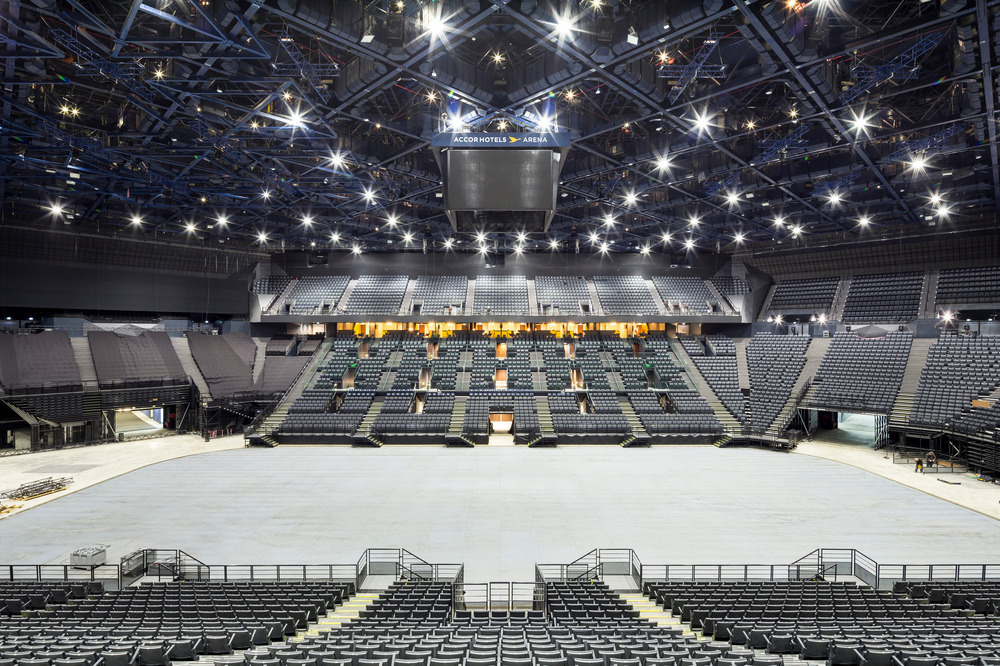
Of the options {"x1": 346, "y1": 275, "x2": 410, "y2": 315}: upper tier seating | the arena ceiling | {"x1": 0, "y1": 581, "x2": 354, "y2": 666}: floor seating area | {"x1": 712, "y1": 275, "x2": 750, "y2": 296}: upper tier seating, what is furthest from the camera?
{"x1": 712, "y1": 275, "x2": 750, "y2": 296}: upper tier seating

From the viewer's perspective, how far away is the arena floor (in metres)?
14.0

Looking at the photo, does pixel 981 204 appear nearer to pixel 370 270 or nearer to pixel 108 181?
pixel 370 270

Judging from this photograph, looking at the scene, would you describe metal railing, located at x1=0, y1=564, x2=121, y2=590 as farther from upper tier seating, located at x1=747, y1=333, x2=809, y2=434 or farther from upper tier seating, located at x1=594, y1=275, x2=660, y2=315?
upper tier seating, located at x1=594, y1=275, x2=660, y2=315

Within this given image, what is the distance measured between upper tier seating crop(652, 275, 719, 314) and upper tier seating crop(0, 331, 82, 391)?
141ft

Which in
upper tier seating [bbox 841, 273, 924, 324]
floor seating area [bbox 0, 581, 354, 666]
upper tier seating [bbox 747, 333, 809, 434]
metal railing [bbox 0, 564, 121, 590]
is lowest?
metal railing [bbox 0, 564, 121, 590]

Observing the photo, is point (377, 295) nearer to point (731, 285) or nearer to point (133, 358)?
point (133, 358)

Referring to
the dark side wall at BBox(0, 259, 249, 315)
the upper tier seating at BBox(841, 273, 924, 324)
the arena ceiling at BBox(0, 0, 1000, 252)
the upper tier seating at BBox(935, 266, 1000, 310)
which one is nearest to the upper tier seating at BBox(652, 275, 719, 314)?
the upper tier seating at BBox(841, 273, 924, 324)

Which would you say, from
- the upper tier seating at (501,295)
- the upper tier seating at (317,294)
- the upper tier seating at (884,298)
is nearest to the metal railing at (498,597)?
the upper tier seating at (501,295)

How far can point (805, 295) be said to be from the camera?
41.3 metres

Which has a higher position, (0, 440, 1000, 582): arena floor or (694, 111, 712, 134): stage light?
(694, 111, 712, 134): stage light

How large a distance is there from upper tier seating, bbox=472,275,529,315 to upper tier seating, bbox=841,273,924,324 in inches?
984

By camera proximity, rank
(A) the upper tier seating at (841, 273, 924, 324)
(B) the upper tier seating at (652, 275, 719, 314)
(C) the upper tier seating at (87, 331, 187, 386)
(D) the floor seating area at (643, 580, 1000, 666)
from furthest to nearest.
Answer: (B) the upper tier seating at (652, 275, 719, 314) < (A) the upper tier seating at (841, 273, 924, 324) < (C) the upper tier seating at (87, 331, 187, 386) < (D) the floor seating area at (643, 580, 1000, 666)

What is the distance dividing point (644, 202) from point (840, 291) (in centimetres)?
2021

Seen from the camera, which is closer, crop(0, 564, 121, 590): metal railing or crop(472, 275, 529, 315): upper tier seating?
crop(0, 564, 121, 590): metal railing
